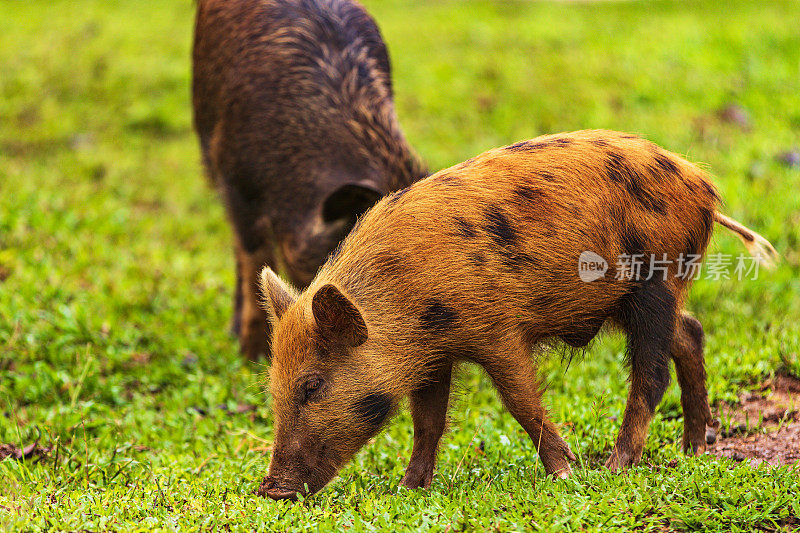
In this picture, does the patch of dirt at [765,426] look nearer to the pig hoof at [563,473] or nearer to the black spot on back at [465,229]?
the pig hoof at [563,473]

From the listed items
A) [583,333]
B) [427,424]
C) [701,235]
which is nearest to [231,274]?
[427,424]

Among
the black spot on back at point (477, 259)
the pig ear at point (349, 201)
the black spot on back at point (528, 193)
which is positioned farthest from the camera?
the pig ear at point (349, 201)

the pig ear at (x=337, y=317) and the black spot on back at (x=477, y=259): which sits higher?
the black spot on back at (x=477, y=259)

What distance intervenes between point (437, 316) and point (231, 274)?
14.9 feet

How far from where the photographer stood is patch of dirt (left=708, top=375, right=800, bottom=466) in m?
4.18

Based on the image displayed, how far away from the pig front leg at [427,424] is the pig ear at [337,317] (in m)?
0.51

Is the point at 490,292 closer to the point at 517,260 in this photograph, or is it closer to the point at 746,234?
the point at 517,260

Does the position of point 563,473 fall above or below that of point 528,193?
below

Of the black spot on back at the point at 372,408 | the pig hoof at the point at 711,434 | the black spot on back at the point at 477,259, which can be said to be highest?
the black spot on back at the point at 477,259

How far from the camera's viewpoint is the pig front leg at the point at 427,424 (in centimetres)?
Result: 407

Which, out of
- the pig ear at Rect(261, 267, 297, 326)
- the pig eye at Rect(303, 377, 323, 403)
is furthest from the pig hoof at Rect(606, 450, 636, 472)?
the pig ear at Rect(261, 267, 297, 326)

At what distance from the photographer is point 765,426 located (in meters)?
4.49

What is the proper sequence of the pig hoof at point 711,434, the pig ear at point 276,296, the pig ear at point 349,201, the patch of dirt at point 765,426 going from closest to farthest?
the pig ear at point 276,296 < the patch of dirt at point 765,426 < the pig hoof at point 711,434 < the pig ear at point 349,201

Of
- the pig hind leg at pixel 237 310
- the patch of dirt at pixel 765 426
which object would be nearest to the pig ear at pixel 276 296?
the patch of dirt at pixel 765 426
